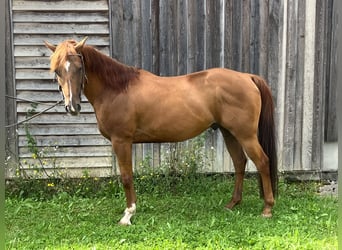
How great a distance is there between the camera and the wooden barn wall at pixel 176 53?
5152 mm

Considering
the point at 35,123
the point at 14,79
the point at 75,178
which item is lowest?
the point at 75,178

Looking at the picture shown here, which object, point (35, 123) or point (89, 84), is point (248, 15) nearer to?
point (89, 84)

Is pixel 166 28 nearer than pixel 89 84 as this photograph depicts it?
No

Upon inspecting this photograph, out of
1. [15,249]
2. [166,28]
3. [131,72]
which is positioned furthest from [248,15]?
[15,249]

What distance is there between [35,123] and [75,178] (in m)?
0.88

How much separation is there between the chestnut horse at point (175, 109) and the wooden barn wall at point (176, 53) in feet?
3.93

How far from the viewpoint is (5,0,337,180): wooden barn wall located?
16.9 feet

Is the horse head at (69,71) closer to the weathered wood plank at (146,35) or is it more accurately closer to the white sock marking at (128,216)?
the white sock marking at (128,216)

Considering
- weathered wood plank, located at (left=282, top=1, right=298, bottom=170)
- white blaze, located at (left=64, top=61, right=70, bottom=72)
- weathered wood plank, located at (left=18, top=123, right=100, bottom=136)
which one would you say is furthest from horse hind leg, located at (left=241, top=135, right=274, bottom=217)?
weathered wood plank, located at (left=18, top=123, right=100, bottom=136)

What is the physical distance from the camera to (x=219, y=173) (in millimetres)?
5504

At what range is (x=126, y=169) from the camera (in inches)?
160

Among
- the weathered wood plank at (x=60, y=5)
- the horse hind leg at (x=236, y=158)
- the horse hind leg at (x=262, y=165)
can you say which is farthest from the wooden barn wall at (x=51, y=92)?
the horse hind leg at (x=262, y=165)

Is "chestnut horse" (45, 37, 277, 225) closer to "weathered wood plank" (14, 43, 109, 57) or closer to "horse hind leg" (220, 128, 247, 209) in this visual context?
"horse hind leg" (220, 128, 247, 209)

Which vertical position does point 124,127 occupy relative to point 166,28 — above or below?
below
